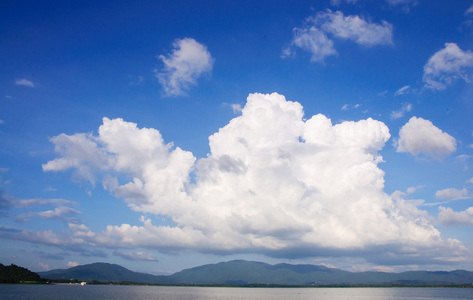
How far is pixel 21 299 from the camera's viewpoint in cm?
11019

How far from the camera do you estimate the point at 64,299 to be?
122 metres

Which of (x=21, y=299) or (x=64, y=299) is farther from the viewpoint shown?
(x=64, y=299)

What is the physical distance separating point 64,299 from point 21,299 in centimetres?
1566
